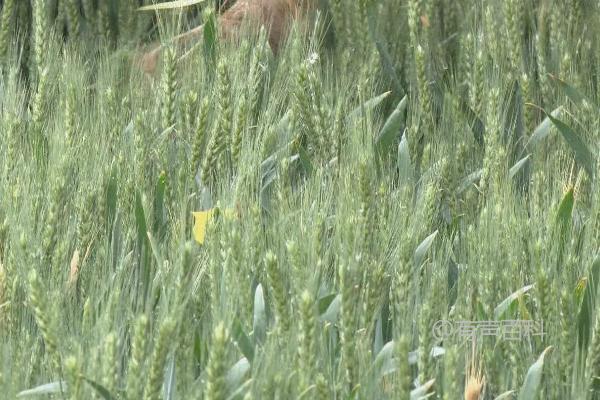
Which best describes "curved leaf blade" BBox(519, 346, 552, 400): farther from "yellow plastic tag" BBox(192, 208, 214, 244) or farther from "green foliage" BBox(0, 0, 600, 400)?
"yellow plastic tag" BBox(192, 208, 214, 244)

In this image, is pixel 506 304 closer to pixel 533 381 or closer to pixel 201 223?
pixel 533 381

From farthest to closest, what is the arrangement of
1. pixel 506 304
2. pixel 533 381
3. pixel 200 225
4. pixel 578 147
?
pixel 578 147, pixel 200 225, pixel 506 304, pixel 533 381

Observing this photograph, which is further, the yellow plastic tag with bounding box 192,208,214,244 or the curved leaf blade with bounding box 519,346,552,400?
the yellow plastic tag with bounding box 192,208,214,244

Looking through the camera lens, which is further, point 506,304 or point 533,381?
point 506,304

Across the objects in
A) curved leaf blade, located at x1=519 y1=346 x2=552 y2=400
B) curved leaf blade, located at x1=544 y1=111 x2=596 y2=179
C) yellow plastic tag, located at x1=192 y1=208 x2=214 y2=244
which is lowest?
curved leaf blade, located at x1=519 y1=346 x2=552 y2=400

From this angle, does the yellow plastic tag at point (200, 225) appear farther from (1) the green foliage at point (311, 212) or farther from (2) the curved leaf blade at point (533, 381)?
(2) the curved leaf blade at point (533, 381)

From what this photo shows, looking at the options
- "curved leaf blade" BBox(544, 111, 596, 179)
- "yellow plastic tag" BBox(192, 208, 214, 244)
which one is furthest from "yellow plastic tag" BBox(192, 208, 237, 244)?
"curved leaf blade" BBox(544, 111, 596, 179)

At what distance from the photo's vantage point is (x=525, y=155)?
232 cm

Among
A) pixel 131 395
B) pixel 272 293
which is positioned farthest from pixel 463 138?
pixel 131 395

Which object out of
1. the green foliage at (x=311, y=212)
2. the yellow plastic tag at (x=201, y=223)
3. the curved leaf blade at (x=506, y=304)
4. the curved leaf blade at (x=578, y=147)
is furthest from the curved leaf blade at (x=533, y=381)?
the curved leaf blade at (x=578, y=147)

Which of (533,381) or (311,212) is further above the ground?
(311,212)

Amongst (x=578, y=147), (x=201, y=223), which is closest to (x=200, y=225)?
(x=201, y=223)

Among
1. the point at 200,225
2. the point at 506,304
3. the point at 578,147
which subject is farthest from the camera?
the point at 578,147

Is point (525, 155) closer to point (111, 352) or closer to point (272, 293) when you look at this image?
point (272, 293)
